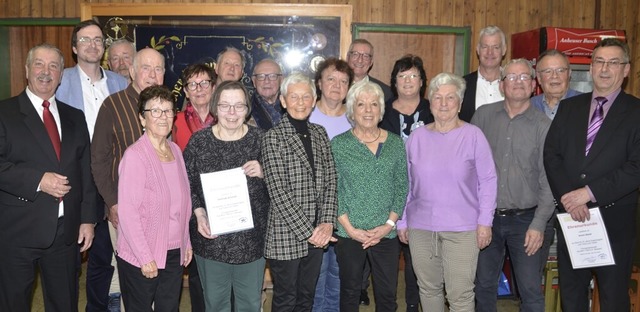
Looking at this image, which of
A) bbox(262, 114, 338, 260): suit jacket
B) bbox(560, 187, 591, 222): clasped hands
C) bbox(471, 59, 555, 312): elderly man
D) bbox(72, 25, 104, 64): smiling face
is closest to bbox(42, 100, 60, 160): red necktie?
bbox(72, 25, 104, 64): smiling face

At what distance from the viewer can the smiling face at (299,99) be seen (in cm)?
334

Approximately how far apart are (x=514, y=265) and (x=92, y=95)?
327cm

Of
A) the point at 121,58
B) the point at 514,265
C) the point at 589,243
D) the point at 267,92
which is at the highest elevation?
the point at 121,58

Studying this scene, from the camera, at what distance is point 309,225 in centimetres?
326

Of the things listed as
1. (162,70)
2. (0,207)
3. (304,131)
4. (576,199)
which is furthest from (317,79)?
(0,207)

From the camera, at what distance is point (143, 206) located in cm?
299

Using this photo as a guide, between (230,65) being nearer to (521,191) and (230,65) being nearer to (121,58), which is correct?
(121,58)

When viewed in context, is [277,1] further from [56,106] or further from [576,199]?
[576,199]

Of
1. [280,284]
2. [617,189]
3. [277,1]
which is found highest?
[277,1]

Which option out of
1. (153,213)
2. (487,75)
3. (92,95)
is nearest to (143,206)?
(153,213)

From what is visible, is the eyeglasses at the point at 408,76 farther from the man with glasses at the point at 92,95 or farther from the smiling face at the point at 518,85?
the man with glasses at the point at 92,95

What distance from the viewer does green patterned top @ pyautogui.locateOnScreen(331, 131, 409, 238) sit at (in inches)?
134

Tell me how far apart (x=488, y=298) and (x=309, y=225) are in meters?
1.43

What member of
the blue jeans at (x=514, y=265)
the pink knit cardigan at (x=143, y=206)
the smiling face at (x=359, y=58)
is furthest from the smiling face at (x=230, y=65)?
the blue jeans at (x=514, y=265)
